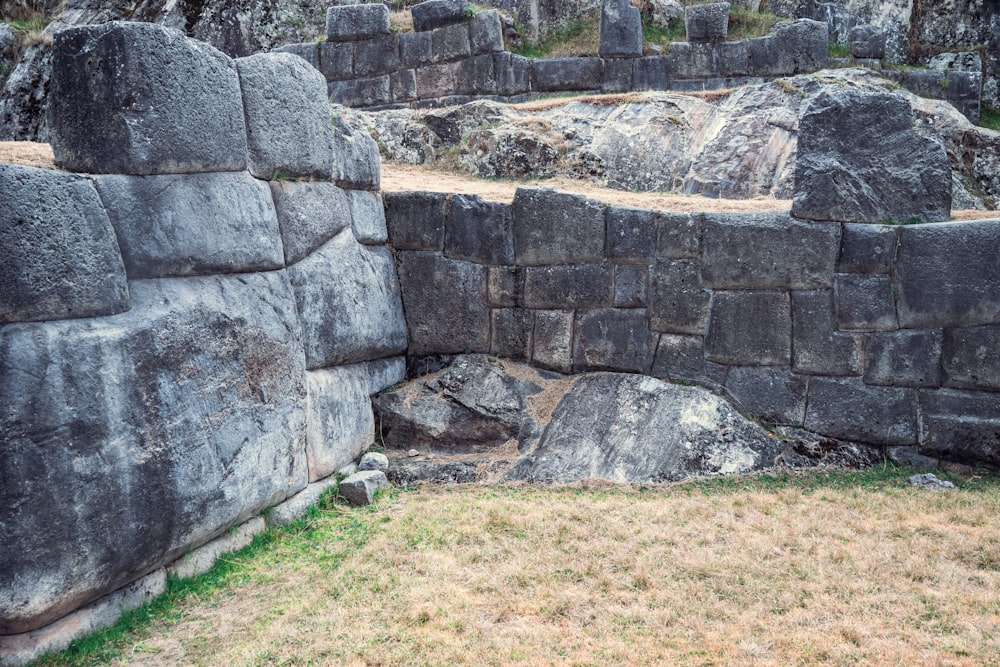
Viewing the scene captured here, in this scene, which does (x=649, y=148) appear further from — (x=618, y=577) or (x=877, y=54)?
(x=618, y=577)

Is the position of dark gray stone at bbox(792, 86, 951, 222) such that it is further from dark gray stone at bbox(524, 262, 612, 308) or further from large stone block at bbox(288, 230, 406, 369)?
large stone block at bbox(288, 230, 406, 369)

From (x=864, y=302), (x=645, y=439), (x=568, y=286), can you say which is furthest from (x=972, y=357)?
(x=568, y=286)

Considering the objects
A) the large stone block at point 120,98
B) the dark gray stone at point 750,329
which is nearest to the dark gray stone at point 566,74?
the dark gray stone at point 750,329

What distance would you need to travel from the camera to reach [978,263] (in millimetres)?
6352

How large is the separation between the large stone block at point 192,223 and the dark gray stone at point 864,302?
4.46 m

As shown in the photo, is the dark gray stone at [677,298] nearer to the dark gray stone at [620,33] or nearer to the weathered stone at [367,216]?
the weathered stone at [367,216]

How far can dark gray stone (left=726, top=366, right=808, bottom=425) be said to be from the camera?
22.6 feet

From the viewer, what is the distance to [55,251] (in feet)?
13.8

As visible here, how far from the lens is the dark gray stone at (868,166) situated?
6.67m

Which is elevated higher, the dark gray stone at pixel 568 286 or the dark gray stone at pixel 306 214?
the dark gray stone at pixel 306 214

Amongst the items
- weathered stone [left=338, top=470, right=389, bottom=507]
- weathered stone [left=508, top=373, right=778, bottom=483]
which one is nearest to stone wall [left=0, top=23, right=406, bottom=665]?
weathered stone [left=338, top=470, right=389, bottom=507]

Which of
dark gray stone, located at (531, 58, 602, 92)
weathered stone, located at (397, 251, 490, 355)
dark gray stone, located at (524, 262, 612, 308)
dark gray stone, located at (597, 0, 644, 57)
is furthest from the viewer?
dark gray stone, located at (531, 58, 602, 92)

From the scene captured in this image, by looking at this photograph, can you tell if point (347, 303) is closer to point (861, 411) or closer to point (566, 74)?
point (861, 411)

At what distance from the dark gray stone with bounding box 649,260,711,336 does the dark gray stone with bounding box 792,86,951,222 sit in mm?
1005
